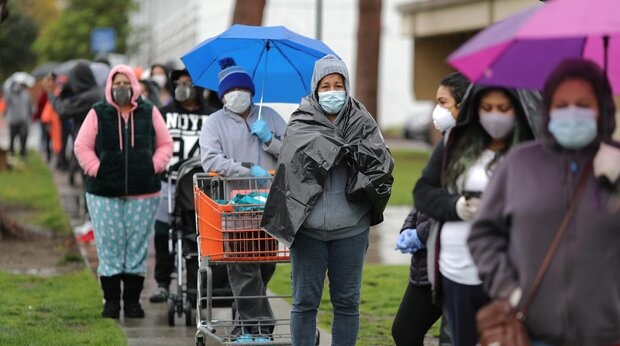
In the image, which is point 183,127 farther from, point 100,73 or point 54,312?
point 100,73

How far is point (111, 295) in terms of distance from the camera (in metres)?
10.1

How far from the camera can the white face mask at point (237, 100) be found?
28.3ft

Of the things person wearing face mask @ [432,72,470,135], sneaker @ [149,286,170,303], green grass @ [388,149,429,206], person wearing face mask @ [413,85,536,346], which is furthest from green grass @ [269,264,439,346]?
green grass @ [388,149,429,206]

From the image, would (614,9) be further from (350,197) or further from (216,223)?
(216,223)

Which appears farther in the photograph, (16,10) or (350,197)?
(16,10)

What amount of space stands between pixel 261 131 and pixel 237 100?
29 cm

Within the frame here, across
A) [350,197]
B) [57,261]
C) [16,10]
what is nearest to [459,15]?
[57,261]

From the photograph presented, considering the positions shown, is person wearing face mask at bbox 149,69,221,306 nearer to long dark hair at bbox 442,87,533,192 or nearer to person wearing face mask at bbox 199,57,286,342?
person wearing face mask at bbox 199,57,286,342

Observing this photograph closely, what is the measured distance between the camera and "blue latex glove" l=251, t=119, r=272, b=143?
8.52 meters

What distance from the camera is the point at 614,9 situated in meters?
4.76

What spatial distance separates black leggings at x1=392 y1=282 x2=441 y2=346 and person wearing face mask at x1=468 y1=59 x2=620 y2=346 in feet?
6.37

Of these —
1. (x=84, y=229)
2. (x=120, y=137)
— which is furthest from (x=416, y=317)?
(x=84, y=229)

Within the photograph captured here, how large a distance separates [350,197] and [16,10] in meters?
64.1

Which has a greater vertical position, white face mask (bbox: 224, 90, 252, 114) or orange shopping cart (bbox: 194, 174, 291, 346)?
white face mask (bbox: 224, 90, 252, 114)
